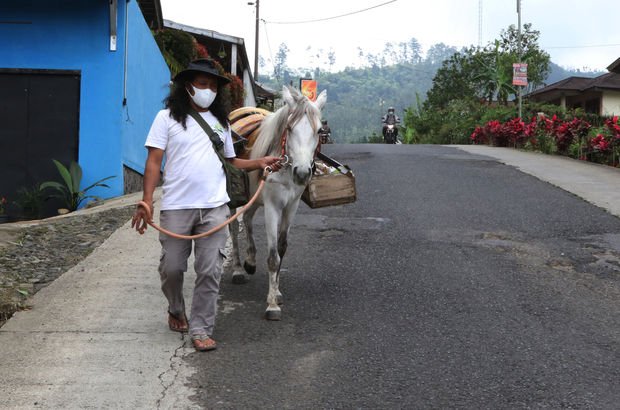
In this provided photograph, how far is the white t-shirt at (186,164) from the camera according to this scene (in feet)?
17.3

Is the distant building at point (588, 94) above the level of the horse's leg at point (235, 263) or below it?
above

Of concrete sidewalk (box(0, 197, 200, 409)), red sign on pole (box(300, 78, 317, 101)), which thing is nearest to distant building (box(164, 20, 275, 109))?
red sign on pole (box(300, 78, 317, 101))

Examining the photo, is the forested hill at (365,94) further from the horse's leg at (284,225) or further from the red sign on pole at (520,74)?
the horse's leg at (284,225)

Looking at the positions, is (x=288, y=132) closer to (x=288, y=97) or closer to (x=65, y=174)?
(x=288, y=97)

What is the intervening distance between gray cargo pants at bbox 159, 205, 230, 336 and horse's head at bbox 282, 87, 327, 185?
674 millimetres

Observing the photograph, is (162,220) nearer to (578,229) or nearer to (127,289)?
(127,289)

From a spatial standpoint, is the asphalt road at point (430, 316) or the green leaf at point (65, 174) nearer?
the asphalt road at point (430, 316)

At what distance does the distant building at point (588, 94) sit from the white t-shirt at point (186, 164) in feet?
99.2

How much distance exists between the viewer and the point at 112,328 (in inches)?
228

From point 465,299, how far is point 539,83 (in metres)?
50.4

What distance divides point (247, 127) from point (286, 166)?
1.38 m

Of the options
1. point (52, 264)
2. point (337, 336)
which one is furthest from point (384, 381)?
point (52, 264)

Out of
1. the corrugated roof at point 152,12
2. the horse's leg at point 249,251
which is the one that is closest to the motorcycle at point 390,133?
the corrugated roof at point 152,12

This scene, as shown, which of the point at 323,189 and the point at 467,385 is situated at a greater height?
the point at 323,189
